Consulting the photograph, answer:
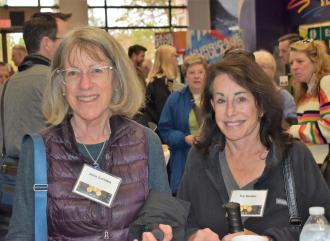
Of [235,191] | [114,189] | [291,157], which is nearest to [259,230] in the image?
[235,191]

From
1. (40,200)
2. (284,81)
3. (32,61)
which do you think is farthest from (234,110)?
(284,81)

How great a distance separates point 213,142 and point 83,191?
712 mm

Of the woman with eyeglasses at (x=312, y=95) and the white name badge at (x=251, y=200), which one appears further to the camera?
the woman with eyeglasses at (x=312, y=95)

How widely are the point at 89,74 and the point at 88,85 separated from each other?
53mm

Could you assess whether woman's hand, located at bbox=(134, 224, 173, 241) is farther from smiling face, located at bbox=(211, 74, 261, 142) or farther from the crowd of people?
smiling face, located at bbox=(211, 74, 261, 142)

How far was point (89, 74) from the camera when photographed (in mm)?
2018

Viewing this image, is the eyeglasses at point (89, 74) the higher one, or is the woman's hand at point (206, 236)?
the eyeglasses at point (89, 74)

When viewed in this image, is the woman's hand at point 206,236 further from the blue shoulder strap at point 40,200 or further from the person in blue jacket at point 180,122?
the person in blue jacket at point 180,122

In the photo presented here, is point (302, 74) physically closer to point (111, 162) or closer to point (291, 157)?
point (291, 157)

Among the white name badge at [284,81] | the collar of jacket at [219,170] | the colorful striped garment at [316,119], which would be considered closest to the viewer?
the collar of jacket at [219,170]

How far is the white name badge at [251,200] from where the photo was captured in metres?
2.11

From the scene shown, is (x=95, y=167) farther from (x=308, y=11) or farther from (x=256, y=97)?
(x=308, y=11)

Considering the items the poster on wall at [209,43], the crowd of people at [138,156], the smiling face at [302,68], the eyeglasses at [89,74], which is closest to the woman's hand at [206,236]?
the crowd of people at [138,156]

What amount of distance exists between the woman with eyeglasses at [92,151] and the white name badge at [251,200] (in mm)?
281
